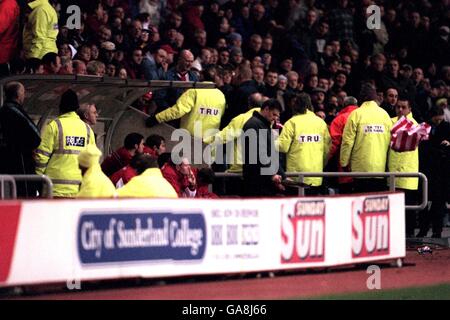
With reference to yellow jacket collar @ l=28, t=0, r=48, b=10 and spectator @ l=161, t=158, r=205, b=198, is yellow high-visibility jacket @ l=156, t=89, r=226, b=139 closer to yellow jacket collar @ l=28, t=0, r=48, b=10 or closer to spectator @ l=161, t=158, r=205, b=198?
spectator @ l=161, t=158, r=205, b=198

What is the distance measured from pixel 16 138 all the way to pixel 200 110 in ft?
13.1

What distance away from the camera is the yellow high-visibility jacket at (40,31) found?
19891mm

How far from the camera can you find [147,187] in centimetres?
1579

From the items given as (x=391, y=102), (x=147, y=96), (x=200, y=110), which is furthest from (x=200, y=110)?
(x=391, y=102)

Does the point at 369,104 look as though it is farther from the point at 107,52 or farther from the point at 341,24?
the point at 341,24

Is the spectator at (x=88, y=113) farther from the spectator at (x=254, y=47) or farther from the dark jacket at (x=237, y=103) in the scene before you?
the spectator at (x=254, y=47)

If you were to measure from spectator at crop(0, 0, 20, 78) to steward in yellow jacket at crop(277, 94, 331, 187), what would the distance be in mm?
4027

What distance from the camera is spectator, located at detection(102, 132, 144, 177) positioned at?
18.2 meters

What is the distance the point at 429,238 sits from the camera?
21.5m

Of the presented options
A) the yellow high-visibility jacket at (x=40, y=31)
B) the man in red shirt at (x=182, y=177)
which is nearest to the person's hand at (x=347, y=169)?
the man in red shirt at (x=182, y=177)

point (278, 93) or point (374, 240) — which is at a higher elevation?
point (278, 93)
